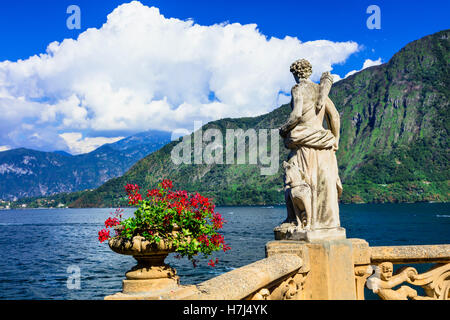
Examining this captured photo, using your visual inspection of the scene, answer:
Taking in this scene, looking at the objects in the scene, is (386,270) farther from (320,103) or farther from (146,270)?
(146,270)

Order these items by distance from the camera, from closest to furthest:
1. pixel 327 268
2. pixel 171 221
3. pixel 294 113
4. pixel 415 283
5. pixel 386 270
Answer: pixel 171 221, pixel 415 283, pixel 327 268, pixel 386 270, pixel 294 113

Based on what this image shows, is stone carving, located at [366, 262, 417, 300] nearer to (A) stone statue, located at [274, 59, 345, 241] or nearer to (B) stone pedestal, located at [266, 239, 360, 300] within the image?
(B) stone pedestal, located at [266, 239, 360, 300]

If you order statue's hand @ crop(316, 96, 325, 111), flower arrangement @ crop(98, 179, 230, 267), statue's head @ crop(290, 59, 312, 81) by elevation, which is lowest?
flower arrangement @ crop(98, 179, 230, 267)

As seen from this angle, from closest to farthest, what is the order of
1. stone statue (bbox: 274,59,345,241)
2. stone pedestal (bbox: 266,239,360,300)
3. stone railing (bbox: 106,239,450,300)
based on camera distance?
1. stone railing (bbox: 106,239,450,300)
2. stone pedestal (bbox: 266,239,360,300)
3. stone statue (bbox: 274,59,345,241)

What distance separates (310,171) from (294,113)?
92 centimetres

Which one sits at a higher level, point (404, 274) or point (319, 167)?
point (319, 167)

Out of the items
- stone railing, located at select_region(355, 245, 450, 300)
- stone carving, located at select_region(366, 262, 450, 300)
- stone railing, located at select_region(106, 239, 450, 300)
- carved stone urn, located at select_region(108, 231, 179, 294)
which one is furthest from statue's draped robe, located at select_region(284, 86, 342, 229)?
carved stone urn, located at select_region(108, 231, 179, 294)

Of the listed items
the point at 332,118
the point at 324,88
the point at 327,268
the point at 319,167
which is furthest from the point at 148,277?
the point at 324,88

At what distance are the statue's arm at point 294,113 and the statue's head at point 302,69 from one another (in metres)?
0.31

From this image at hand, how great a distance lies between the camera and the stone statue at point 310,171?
6.22 meters

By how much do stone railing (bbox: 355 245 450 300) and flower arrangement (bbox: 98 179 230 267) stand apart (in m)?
2.19

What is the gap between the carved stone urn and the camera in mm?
4828

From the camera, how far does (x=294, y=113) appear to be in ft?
21.5
